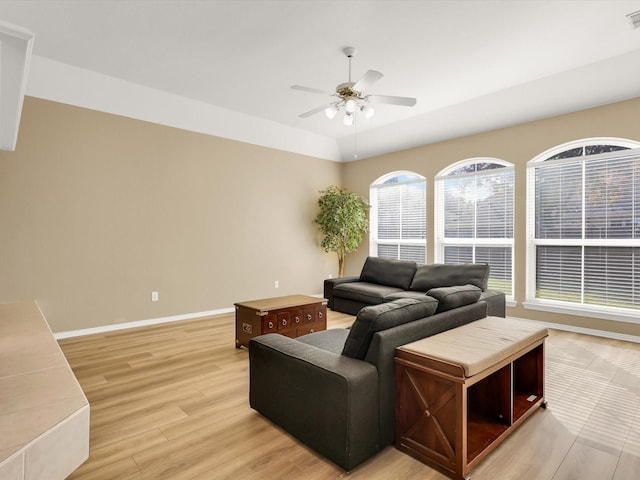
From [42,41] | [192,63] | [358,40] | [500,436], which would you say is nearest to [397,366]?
[500,436]

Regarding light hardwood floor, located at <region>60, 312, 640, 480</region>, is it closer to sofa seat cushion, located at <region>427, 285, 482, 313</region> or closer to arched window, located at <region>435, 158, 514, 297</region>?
sofa seat cushion, located at <region>427, 285, 482, 313</region>

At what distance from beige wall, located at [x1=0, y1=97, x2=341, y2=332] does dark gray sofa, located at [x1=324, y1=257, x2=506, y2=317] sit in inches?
56.8

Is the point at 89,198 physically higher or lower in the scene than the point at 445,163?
lower

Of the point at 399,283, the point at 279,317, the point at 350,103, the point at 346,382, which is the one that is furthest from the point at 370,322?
the point at 399,283

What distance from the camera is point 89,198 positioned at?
443 centimetres

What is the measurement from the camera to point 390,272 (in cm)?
555

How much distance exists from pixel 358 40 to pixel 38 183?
3901 millimetres

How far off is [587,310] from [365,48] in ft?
13.8

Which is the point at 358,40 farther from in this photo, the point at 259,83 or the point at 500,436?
the point at 500,436

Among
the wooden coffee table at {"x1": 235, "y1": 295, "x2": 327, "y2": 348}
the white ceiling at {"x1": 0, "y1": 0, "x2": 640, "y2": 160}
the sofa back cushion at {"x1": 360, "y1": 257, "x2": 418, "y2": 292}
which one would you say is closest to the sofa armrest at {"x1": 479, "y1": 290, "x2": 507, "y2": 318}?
the sofa back cushion at {"x1": 360, "y1": 257, "x2": 418, "y2": 292}

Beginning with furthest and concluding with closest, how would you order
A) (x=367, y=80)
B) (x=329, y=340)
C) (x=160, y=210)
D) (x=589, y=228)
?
(x=160, y=210) < (x=589, y=228) < (x=367, y=80) < (x=329, y=340)

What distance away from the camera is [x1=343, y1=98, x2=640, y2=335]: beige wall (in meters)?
4.28

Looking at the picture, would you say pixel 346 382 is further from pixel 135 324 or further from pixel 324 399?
pixel 135 324

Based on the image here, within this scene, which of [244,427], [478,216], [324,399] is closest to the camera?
[324,399]
